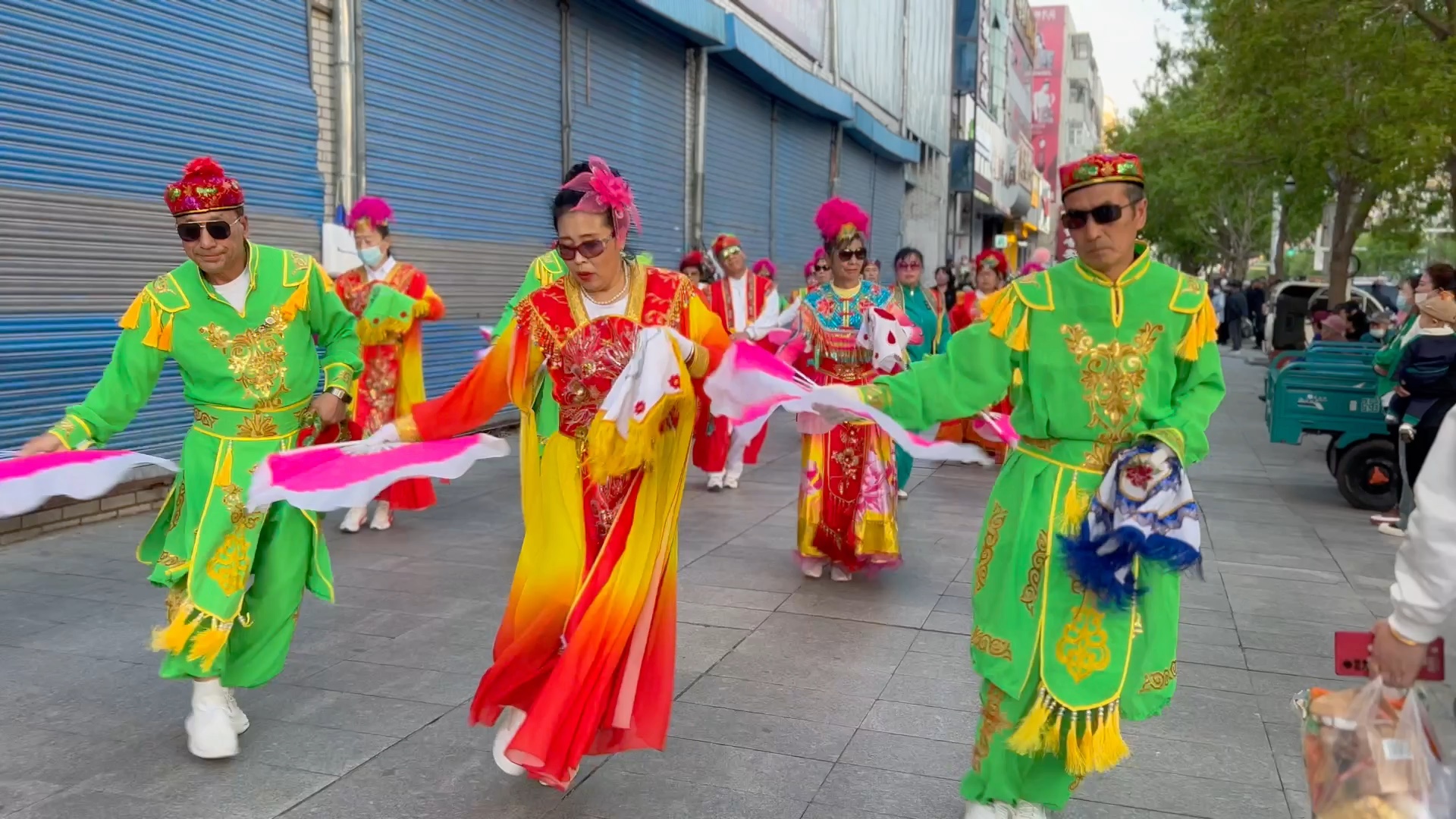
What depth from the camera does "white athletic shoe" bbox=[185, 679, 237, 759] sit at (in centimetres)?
368

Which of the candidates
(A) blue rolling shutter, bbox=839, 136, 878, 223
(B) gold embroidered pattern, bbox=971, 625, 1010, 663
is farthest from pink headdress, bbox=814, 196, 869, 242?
(A) blue rolling shutter, bbox=839, 136, 878, 223

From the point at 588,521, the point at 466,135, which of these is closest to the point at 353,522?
the point at 588,521

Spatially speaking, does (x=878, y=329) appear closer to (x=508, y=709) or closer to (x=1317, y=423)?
(x=508, y=709)

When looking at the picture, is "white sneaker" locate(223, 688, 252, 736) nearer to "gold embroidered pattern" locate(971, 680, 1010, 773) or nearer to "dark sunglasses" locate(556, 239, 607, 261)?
"dark sunglasses" locate(556, 239, 607, 261)

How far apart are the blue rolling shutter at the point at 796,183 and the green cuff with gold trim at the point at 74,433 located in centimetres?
1616

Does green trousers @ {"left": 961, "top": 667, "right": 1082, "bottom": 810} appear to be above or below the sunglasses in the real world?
below

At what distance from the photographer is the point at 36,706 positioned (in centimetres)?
415

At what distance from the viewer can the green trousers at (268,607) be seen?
384 centimetres

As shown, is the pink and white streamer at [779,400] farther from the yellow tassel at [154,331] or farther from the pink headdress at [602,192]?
the yellow tassel at [154,331]

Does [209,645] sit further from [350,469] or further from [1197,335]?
[1197,335]

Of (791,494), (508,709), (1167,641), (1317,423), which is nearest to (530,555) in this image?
(508,709)

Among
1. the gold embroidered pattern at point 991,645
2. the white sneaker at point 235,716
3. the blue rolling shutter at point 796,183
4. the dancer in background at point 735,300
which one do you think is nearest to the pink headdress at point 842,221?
the dancer in background at point 735,300

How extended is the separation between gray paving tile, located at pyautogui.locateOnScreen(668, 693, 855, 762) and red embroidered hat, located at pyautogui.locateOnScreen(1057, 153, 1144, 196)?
201 cm

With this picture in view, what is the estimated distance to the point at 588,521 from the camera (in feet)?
11.3
